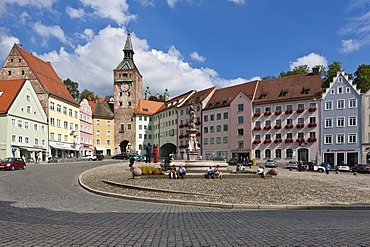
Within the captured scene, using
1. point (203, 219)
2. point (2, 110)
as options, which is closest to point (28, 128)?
point (2, 110)

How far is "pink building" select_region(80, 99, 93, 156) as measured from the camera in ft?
264

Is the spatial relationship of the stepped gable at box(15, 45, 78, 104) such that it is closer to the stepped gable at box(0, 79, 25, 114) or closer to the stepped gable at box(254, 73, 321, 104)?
the stepped gable at box(0, 79, 25, 114)

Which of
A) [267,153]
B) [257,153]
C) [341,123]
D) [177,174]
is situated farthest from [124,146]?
[177,174]

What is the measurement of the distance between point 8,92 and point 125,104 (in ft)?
139

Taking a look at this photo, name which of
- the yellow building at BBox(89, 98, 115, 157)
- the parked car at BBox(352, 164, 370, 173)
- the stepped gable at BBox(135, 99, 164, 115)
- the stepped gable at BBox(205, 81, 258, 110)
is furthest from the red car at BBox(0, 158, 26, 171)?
the stepped gable at BBox(135, 99, 164, 115)

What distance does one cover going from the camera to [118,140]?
311ft

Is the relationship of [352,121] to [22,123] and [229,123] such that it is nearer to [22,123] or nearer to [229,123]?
[229,123]

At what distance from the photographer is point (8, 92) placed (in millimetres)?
55188

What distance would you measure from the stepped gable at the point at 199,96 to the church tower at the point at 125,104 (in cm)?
1929

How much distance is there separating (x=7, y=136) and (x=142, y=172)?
35982 millimetres

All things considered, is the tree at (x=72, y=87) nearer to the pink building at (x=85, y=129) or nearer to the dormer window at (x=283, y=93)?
the pink building at (x=85, y=129)

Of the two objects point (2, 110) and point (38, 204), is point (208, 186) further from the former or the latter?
point (2, 110)

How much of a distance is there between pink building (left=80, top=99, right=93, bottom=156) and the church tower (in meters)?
9.60

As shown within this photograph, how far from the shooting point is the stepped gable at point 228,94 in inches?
2763
